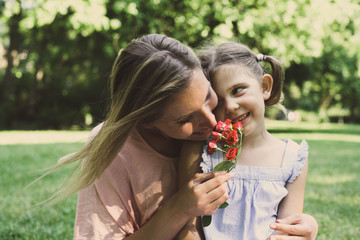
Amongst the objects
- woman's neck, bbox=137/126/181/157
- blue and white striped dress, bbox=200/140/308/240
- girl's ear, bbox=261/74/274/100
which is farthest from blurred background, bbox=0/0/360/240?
blue and white striped dress, bbox=200/140/308/240

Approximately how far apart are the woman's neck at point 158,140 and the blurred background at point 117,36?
2.74ft

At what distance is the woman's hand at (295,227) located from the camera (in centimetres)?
209

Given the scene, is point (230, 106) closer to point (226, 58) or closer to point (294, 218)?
point (226, 58)

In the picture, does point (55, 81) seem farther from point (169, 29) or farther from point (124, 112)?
point (124, 112)

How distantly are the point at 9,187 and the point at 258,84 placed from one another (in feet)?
15.4

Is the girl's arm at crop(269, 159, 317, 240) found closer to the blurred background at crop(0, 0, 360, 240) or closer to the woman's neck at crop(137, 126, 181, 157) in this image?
the woman's neck at crop(137, 126, 181, 157)

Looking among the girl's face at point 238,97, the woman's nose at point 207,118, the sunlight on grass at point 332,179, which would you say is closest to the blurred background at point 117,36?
the girl's face at point 238,97

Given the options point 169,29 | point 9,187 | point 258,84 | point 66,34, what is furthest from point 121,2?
point 258,84

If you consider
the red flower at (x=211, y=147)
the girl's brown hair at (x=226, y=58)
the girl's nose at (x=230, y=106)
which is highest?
the girl's brown hair at (x=226, y=58)

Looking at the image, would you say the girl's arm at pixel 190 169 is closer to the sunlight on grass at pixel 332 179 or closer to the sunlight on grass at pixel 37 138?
the sunlight on grass at pixel 332 179

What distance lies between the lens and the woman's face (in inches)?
77.4

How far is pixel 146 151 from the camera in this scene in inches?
86.0

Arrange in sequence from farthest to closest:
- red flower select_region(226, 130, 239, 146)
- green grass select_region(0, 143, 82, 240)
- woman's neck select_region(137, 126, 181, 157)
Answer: green grass select_region(0, 143, 82, 240)
woman's neck select_region(137, 126, 181, 157)
red flower select_region(226, 130, 239, 146)

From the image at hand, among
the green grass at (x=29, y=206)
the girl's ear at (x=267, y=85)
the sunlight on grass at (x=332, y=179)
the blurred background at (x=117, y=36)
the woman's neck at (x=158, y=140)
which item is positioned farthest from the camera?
the blurred background at (x=117, y=36)
